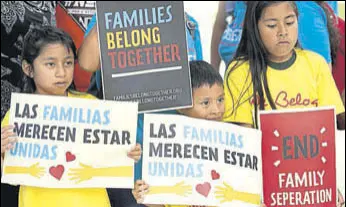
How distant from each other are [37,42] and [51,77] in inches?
5.0

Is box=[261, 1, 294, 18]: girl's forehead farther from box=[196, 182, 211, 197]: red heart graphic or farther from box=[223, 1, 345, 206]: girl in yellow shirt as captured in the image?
box=[196, 182, 211, 197]: red heart graphic

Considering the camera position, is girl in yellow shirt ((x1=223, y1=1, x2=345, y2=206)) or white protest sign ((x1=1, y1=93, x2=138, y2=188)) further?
girl in yellow shirt ((x1=223, y1=1, x2=345, y2=206))

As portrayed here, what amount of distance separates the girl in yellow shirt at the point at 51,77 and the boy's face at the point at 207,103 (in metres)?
0.26

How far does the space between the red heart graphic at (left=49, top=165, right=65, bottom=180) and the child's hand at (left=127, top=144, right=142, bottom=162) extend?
0.70ft

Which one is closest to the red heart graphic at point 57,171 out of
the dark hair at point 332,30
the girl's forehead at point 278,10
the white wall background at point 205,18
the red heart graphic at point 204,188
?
the red heart graphic at point 204,188

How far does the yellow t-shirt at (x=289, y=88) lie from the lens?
9.28 ft

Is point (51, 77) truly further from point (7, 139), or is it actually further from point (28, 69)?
point (7, 139)

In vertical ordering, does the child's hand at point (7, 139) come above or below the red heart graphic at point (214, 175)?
above

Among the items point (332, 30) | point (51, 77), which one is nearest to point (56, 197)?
point (51, 77)

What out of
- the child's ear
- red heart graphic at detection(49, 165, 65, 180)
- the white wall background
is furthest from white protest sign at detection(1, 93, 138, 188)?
the white wall background

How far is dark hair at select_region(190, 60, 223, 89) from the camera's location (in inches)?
108

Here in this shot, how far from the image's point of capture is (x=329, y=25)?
336 cm

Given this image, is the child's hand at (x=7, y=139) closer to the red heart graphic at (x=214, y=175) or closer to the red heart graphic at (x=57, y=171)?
the red heart graphic at (x=57, y=171)

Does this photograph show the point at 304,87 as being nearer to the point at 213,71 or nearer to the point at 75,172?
the point at 213,71
